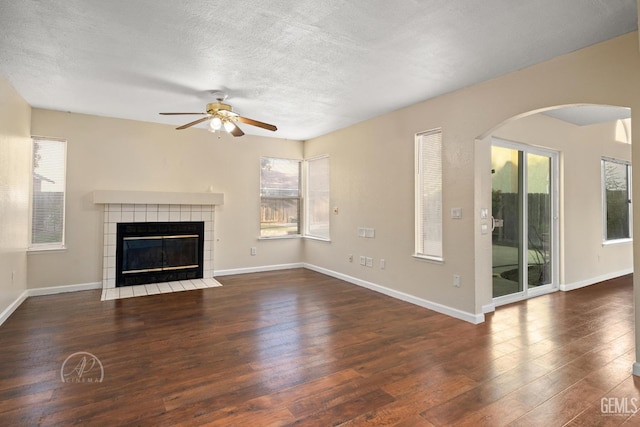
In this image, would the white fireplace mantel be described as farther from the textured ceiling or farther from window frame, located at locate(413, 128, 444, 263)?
window frame, located at locate(413, 128, 444, 263)

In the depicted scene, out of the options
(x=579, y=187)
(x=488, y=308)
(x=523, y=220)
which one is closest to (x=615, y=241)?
(x=579, y=187)

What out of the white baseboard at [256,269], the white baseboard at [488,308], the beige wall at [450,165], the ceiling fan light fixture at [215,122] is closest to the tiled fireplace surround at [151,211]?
the white baseboard at [256,269]

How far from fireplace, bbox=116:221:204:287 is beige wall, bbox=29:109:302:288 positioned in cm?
29

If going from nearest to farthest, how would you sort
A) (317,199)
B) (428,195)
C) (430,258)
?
(430,258), (428,195), (317,199)

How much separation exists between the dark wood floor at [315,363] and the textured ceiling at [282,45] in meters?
2.49

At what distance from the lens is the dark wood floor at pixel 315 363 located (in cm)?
197

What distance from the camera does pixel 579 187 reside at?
16.6 feet

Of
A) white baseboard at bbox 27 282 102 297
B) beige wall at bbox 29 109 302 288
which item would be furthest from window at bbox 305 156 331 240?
white baseboard at bbox 27 282 102 297

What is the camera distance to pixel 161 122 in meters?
5.20

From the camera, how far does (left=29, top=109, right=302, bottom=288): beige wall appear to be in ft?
15.3

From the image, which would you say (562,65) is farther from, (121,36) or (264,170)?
(264,170)

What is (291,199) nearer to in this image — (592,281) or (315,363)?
(315,363)

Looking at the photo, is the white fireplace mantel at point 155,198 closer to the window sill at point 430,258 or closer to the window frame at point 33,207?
the window frame at point 33,207

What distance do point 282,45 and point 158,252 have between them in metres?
3.92
